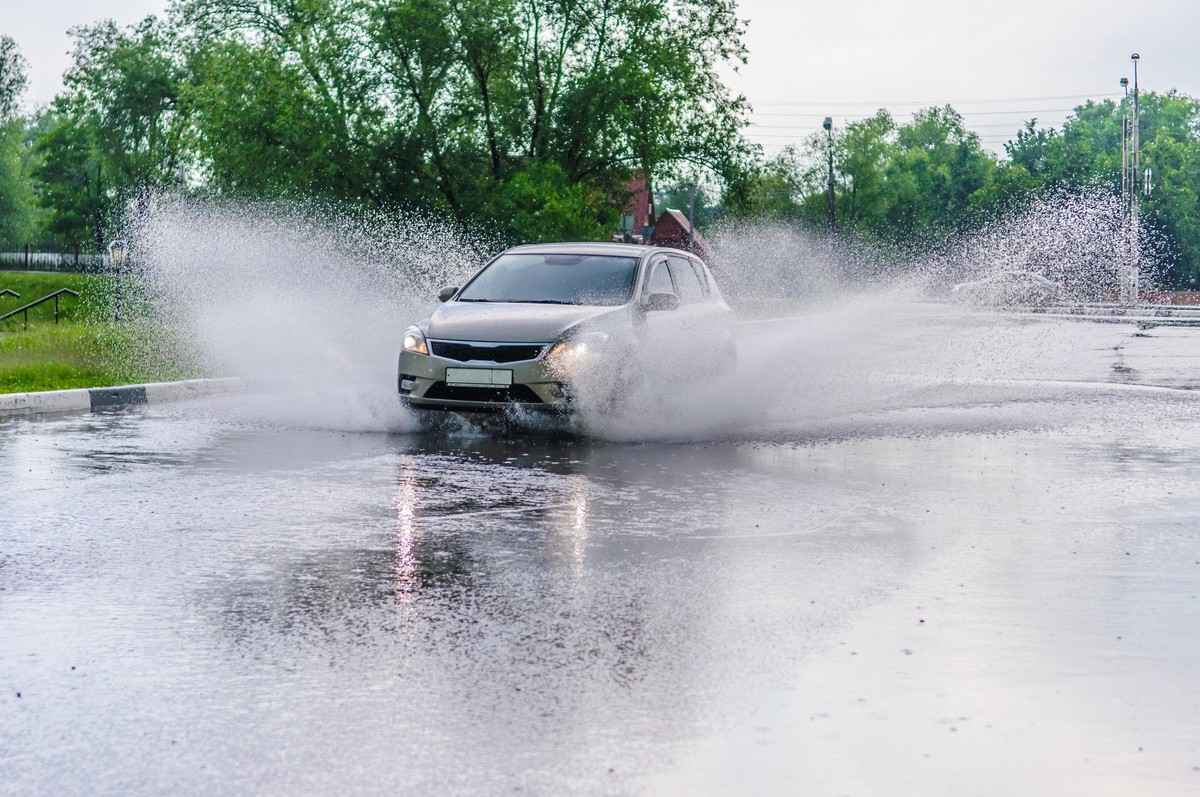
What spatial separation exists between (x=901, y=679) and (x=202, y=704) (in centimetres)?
228

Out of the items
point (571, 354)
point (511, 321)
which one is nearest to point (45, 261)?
point (511, 321)

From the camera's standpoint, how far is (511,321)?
13.3 m

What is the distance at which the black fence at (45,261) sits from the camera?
10494 cm

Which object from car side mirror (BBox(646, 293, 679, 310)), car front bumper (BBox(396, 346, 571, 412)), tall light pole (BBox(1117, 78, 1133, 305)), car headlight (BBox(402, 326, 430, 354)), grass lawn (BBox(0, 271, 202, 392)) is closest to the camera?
car front bumper (BBox(396, 346, 571, 412))

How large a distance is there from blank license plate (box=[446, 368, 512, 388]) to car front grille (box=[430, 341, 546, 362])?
0.11 metres

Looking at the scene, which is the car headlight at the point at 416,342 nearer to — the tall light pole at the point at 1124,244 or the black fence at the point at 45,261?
the tall light pole at the point at 1124,244

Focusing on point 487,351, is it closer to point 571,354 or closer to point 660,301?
point 571,354

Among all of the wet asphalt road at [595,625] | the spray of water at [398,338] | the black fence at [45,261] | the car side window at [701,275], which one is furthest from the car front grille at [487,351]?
the black fence at [45,261]

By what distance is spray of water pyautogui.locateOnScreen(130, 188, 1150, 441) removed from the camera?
15.1 m

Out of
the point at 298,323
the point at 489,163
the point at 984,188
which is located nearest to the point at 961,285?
the point at 984,188

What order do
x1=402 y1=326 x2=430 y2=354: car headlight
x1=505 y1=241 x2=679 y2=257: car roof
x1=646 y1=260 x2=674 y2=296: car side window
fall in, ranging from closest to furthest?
x1=402 y1=326 x2=430 y2=354: car headlight → x1=646 y1=260 x2=674 y2=296: car side window → x1=505 y1=241 x2=679 y2=257: car roof

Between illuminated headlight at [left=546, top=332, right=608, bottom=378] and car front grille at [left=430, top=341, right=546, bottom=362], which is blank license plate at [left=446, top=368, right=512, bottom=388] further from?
illuminated headlight at [left=546, top=332, right=608, bottom=378]

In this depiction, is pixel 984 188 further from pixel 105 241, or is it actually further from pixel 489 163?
pixel 489 163

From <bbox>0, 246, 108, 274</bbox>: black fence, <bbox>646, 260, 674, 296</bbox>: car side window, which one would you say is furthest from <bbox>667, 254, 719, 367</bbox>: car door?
<bbox>0, 246, 108, 274</bbox>: black fence
